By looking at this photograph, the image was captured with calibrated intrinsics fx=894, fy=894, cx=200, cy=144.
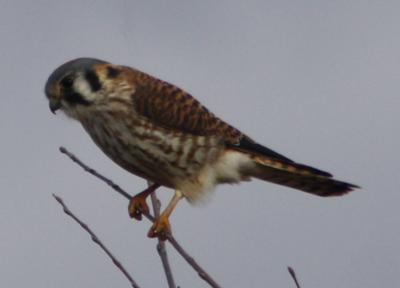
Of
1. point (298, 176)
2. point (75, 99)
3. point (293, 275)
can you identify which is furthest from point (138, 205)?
point (293, 275)

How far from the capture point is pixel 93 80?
16.6ft

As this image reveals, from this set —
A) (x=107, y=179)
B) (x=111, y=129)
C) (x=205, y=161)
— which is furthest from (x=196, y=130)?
(x=107, y=179)

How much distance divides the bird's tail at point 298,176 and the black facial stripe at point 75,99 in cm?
108

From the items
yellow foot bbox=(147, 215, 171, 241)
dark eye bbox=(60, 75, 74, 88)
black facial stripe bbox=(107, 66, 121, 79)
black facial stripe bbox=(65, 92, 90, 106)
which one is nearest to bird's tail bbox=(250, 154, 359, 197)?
yellow foot bbox=(147, 215, 171, 241)

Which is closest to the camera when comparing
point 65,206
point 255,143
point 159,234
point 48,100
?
point 65,206

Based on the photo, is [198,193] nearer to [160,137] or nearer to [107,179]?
[160,137]

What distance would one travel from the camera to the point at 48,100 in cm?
493

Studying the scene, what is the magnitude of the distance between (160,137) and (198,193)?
38cm

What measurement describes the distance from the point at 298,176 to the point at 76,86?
4.60ft

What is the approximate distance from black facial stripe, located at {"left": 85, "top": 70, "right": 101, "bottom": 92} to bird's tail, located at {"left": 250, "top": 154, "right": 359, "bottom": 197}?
1.03m

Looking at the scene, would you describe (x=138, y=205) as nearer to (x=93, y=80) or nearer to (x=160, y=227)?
(x=160, y=227)

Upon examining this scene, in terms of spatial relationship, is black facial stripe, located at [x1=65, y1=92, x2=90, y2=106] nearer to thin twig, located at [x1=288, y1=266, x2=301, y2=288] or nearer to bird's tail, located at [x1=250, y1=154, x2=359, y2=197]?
bird's tail, located at [x1=250, y1=154, x2=359, y2=197]

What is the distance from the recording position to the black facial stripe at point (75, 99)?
4965 mm

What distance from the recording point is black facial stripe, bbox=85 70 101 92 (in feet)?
16.5
